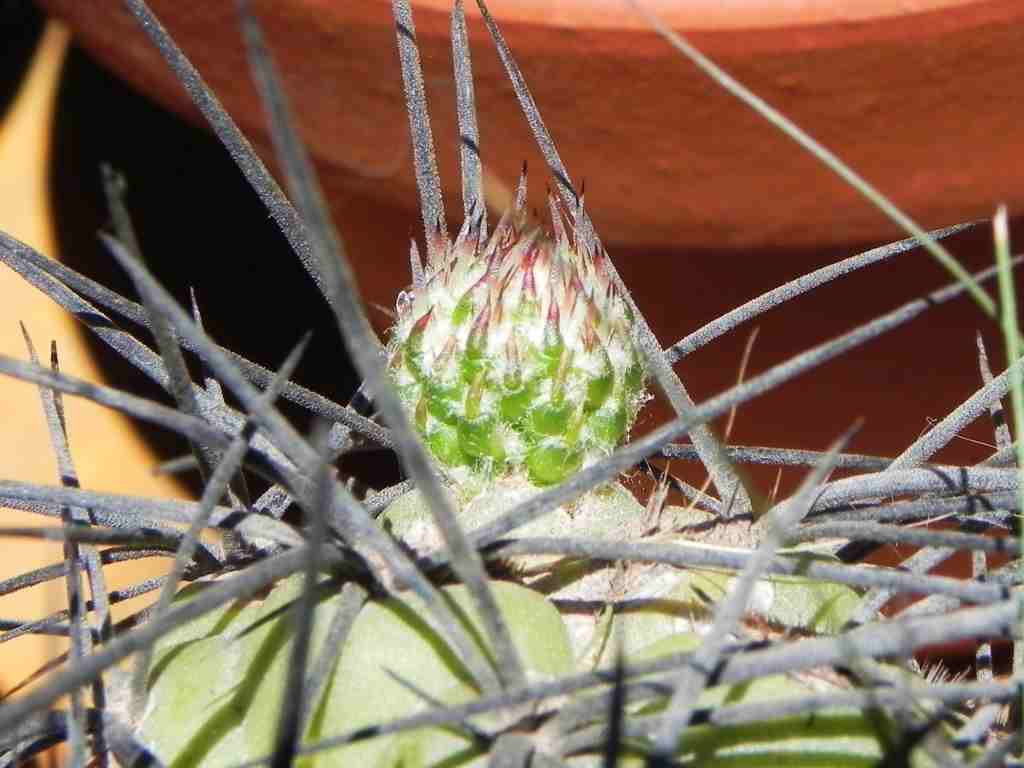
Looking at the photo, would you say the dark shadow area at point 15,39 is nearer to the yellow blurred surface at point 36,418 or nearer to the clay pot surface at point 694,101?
the yellow blurred surface at point 36,418

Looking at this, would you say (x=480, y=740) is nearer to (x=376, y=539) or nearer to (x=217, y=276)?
(x=376, y=539)

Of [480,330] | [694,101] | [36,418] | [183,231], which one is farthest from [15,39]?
[480,330]

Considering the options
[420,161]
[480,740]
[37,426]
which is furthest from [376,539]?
[37,426]

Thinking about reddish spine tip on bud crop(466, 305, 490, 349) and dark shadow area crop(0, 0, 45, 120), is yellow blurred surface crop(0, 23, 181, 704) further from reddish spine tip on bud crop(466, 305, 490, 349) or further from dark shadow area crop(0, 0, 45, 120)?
reddish spine tip on bud crop(466, 305, 490, 349)

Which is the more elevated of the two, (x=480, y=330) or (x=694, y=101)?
(x=694, y=101)

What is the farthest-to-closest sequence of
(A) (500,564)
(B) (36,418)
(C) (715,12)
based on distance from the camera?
(B) (36,418), (C) (715,12), (A) (500,564)

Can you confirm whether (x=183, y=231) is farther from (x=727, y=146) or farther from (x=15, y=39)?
(x=727, y=146)

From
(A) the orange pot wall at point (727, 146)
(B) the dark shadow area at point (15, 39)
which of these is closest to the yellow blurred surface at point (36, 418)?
(B) the dark shadow area at point (15, 39)
